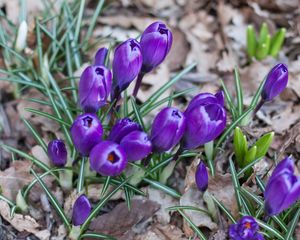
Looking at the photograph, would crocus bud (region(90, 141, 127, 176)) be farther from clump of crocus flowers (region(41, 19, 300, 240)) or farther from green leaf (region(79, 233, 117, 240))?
green leaf (region(79, 233, 117, 240))

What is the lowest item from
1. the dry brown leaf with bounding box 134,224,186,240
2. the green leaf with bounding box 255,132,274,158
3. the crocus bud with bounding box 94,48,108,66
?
the dry brown leaf with bounding box 134,224,186,240

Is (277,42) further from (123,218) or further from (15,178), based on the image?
(15,178)

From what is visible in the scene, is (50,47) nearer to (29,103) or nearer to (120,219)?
(29,103)

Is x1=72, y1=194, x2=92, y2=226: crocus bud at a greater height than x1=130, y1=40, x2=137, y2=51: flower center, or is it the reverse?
x1=130, y1=40, x2=137, y2=51: flower center

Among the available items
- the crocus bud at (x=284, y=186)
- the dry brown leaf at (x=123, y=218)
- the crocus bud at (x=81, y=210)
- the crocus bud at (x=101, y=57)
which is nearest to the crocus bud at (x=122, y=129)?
the crocus bud at (x=81, y=210)

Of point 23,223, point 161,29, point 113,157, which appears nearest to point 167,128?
point 113,157

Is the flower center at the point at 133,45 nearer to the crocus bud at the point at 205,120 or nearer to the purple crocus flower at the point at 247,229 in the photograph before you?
the crocus bud at the point at 205,120

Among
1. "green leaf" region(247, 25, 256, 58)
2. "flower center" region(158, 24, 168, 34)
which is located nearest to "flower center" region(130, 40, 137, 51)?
"flower center" region(158, 24, 168, 34)
